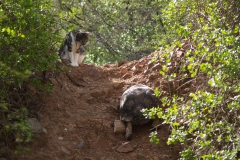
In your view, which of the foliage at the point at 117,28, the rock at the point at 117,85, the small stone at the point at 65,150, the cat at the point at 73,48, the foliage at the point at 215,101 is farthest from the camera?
the foliage at the point at 117,28

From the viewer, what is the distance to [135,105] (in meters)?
7.95

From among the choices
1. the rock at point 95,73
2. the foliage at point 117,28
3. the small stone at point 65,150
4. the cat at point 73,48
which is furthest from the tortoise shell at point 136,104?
the foliage at point 117,28

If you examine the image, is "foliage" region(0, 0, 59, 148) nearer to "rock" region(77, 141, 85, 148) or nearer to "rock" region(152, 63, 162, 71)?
"rock" region(77, 141, 85, 148)

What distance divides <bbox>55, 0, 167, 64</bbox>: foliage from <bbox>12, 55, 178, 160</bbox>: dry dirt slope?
5595 mm

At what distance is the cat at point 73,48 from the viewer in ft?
33.8

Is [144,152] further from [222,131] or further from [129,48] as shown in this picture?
[129,48]

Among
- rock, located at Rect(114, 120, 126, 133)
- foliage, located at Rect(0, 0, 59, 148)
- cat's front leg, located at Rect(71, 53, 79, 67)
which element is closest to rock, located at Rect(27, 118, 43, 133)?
foliage, located at Rect(0, 0, 59, 148)

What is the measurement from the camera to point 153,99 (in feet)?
26.3

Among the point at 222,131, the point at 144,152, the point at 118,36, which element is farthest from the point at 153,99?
the point at 118,36

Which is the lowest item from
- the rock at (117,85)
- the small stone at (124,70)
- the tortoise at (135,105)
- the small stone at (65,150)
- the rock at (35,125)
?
the small stone at (65,150)

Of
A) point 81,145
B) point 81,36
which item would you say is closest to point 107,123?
point 81,145

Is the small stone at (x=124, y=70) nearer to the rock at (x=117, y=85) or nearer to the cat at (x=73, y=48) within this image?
the rock at (x=117, y=85)

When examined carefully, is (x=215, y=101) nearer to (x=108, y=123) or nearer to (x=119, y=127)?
(x=119, y=127)

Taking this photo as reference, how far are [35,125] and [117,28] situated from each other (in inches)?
359
